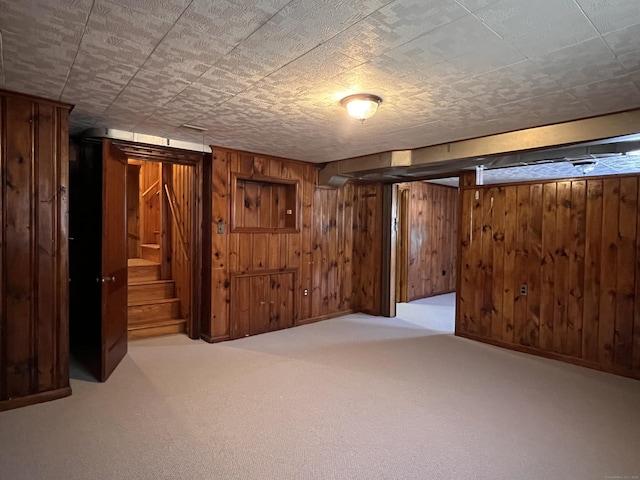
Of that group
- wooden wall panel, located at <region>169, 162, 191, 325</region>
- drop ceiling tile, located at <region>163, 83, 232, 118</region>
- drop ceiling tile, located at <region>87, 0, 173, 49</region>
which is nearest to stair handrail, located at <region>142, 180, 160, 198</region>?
wooden wall panel, located at <region>169, 162, 191, 325</region>

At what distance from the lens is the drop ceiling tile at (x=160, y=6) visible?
154 cm

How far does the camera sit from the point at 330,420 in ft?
8.41

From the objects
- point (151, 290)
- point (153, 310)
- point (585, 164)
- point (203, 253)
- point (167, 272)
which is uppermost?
point (585, 164)

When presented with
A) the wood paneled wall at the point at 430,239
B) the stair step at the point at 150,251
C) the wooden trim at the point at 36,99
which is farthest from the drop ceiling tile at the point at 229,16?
the wood paneled wall at the point at 430,239

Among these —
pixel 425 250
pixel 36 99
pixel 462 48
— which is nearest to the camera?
pixel 462 48

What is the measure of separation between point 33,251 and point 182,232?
2.10m

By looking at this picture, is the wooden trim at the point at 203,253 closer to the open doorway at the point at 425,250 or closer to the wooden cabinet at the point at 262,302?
the wooden cabinet at the point at 262,302

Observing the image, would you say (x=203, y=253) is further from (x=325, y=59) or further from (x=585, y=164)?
(x=585, y=164)

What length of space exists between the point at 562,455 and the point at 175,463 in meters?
2.26

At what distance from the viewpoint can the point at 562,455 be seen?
2.19 meters

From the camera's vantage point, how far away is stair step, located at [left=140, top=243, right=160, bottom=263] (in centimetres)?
583

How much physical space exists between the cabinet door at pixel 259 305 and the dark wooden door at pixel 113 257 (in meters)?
1.47

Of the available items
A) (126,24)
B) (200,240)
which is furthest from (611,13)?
(200,240)

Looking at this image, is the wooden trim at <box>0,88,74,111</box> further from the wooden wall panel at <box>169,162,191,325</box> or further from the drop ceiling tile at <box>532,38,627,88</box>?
the drop ceiling tile at <box>532,38,627,88</box>
